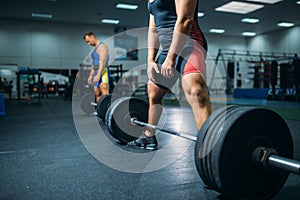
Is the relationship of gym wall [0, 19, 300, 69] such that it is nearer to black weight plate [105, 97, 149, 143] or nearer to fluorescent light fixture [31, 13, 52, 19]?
fluorescent light fixture [31, 13, 52, 19]

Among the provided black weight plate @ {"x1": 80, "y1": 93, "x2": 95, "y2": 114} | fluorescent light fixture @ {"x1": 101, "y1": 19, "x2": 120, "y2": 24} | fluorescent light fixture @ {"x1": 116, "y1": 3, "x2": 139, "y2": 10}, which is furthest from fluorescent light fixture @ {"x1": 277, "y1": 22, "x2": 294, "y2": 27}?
black weight plate @ {"x1": 80, "y1": 93, "x2": 95, "y2": 114}

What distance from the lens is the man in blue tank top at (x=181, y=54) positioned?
1.06 meters

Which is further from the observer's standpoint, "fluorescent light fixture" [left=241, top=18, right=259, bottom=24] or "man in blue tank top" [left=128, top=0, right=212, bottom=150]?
"fluorescent light fixture" [left=241, top=18, right=259, bottom=24]

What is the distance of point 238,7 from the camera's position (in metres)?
8.09

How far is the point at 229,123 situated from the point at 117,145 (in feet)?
3.56

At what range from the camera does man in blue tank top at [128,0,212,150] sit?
1059 mm

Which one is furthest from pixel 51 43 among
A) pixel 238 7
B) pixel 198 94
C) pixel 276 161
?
pixel 276 161

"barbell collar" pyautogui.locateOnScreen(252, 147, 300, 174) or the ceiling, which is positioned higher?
the ceiling

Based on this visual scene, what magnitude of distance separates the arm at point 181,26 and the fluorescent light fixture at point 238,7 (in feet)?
23.9

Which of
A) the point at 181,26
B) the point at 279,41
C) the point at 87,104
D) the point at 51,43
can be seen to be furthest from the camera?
the point at 279,41

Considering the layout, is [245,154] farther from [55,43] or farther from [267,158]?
[55,43]

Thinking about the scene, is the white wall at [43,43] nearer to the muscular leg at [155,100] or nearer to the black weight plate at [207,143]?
the muscular leg at [155,100]

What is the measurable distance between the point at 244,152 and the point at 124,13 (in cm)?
852

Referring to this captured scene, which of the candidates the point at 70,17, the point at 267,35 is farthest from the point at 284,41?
the point at 70,17
